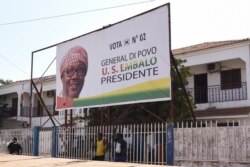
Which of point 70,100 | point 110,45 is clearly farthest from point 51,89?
point 110,45

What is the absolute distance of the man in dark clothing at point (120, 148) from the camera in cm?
1271


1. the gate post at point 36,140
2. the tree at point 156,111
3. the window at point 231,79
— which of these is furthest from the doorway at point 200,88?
the gate post at point 36,140

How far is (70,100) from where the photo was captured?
15.8 metres

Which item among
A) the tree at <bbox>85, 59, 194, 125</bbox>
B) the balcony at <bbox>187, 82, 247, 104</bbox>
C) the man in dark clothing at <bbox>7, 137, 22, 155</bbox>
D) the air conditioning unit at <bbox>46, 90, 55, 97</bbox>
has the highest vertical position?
the air conditioning unit at <bbox>46, 90, 55, 97</bbox>

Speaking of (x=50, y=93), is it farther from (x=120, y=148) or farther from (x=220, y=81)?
(x=120, y=148)

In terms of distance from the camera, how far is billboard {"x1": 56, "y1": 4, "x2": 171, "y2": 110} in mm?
12445

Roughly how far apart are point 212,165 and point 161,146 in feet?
5.23

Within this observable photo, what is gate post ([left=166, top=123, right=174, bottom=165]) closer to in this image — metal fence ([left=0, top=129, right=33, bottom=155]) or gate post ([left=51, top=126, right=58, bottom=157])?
gate post ([left=51, top=126, right=58, bottom=157])

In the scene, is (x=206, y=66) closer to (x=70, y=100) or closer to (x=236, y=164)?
(x=70, y=100)

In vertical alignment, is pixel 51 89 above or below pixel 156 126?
above

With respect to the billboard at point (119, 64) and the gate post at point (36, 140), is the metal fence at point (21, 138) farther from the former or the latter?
the billboard at point (119, 64)

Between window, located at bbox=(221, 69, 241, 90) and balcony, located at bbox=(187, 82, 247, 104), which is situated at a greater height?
window, located at bbox=(221, 69, 241, 90)

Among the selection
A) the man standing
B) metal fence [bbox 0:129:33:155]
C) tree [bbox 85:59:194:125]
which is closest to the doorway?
tree [bbox 85:59:194:125]

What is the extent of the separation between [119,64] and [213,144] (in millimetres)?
4108
